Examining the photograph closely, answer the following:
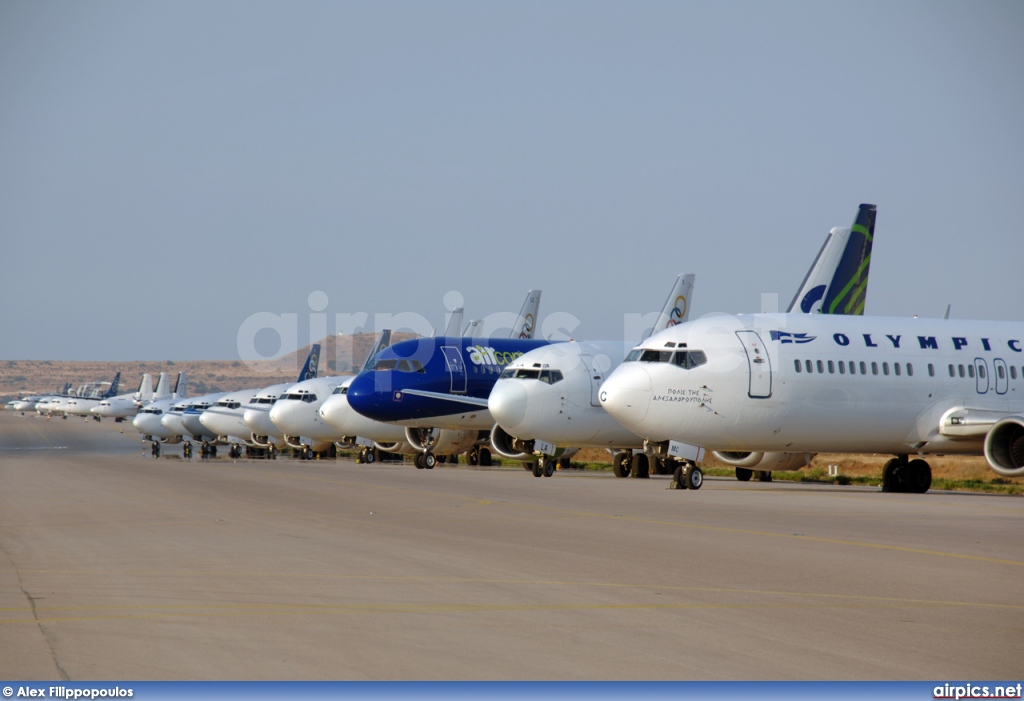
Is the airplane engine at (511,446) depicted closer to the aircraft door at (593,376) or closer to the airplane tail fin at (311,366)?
the aircraft door at (593,376)

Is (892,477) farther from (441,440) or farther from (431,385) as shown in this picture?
(441,440)

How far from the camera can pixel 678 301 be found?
148 feet

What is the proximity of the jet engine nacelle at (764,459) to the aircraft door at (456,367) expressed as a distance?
14.4m

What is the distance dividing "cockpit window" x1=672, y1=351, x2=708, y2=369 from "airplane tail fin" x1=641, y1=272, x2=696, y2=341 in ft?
51.7

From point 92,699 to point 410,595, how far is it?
4389 mm

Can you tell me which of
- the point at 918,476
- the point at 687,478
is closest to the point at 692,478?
the point at 687,478

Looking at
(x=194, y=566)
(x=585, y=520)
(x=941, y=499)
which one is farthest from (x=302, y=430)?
(x=194, y=566)

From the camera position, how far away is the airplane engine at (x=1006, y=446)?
28.4 meters

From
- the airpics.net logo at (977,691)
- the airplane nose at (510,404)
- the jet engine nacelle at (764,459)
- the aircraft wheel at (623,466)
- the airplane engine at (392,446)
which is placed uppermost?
the airplane nose at (510,404)

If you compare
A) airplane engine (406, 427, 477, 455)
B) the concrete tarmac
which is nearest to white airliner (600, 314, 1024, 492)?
the concrete tarmac

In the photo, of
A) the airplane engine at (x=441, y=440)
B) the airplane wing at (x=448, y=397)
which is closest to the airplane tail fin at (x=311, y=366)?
the airplane engine at (x=441, y=440)

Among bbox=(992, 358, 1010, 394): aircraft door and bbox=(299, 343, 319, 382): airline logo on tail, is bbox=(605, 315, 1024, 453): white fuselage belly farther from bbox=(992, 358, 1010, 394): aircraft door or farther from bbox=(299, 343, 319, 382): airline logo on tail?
bbox=(299, 343, 319, 382): airline logo on tail

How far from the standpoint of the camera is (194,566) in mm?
12602

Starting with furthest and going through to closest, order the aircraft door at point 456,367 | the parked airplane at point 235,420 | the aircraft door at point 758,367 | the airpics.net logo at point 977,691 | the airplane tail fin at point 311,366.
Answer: the airplane tail fin at point 311,366 → the parked airplane at point 235,420 → the aircraft door at point 456,367 → the aircraft door at point 758,367 → the airpics.net logo at point 977,691
